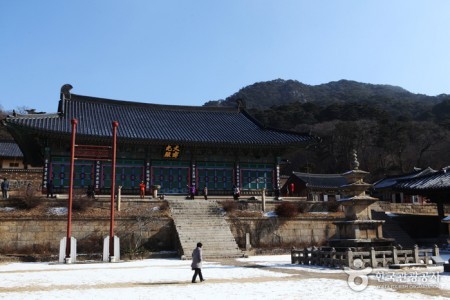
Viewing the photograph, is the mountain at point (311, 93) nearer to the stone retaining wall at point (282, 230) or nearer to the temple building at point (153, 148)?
the temple building at point (153, 148)

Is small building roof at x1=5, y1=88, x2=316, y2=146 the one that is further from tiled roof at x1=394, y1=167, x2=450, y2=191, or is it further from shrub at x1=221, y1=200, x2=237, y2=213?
tiled roof at x1=394, y1=167, x2=450, y2=191

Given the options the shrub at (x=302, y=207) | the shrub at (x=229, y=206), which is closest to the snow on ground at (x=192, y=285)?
Result: the shrub at (x=229, y=206)

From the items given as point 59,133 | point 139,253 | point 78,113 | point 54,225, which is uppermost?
point 78,113

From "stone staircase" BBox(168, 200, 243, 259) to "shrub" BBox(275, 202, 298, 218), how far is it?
3.74 meters

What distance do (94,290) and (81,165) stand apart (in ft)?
69.1

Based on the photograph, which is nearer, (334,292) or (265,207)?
(334,292)

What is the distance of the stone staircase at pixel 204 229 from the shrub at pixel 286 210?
147 inches

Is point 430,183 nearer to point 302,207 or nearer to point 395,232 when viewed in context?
point 395,232

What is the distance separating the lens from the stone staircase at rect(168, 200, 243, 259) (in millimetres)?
22344

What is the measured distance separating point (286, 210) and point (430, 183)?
981 cm

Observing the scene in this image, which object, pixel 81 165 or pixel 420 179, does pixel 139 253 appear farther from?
pixel 420 179

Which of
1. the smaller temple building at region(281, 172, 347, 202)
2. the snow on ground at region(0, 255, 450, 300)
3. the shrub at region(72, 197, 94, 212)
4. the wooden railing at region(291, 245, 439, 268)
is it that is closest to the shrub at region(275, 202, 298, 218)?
the wooden railing at region(291, 245, 439, 268)

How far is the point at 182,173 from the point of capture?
33000 millimetres

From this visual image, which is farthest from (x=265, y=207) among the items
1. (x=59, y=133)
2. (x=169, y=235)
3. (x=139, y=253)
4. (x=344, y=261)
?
(x=59, y=133)
